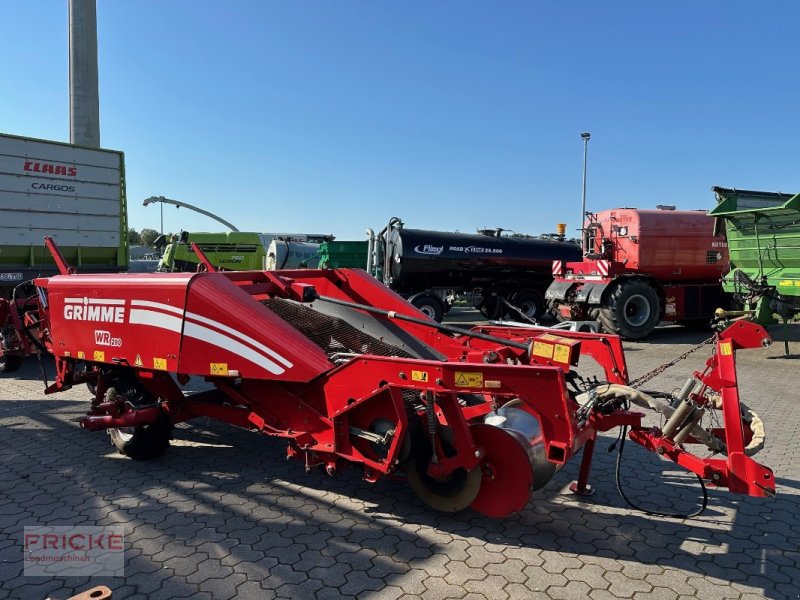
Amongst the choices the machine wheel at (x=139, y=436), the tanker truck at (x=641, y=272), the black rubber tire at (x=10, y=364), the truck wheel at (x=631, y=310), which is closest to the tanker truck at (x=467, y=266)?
the tanker truck at (x=641, y=272)

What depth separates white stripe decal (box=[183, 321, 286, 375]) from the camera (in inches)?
145

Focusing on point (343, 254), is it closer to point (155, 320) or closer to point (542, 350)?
point (155, 320)

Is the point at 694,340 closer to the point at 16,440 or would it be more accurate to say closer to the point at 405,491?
the point at 405,491

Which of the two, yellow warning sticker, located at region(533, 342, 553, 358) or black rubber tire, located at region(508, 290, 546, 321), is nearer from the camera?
yellow warning sticker, located at region(533, 342, 553, 358)

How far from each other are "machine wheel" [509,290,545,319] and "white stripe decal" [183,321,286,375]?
1242cm

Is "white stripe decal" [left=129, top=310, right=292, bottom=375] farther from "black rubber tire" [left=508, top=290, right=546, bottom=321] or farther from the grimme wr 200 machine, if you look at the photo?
"black rubber tire" [left=508, top=290, right=546, bottom=321]

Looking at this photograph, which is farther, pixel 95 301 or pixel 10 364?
pixel 10 364

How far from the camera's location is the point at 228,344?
379cm

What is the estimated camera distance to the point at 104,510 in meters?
3.68

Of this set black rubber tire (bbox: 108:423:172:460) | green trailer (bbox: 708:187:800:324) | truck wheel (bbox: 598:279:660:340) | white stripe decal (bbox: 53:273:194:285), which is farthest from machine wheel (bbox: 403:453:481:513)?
truck wheel (bbox: 598:279:660:340)

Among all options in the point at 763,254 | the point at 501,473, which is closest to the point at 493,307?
the point at 763,254

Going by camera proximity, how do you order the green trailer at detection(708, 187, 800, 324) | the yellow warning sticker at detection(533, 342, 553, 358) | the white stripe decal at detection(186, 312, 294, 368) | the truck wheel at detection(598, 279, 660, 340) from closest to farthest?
the yellow warning sticker at detection(533, 342, 553, 358) < the white stripe decal at detection(186, 312, 294, 368) < the green trailer at detection(708, 187, 800, 324) < the truck wheel at detection(598, 279, 660, 340)

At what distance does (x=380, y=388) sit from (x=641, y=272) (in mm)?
10282

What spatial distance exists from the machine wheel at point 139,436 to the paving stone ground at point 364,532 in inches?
3.7
